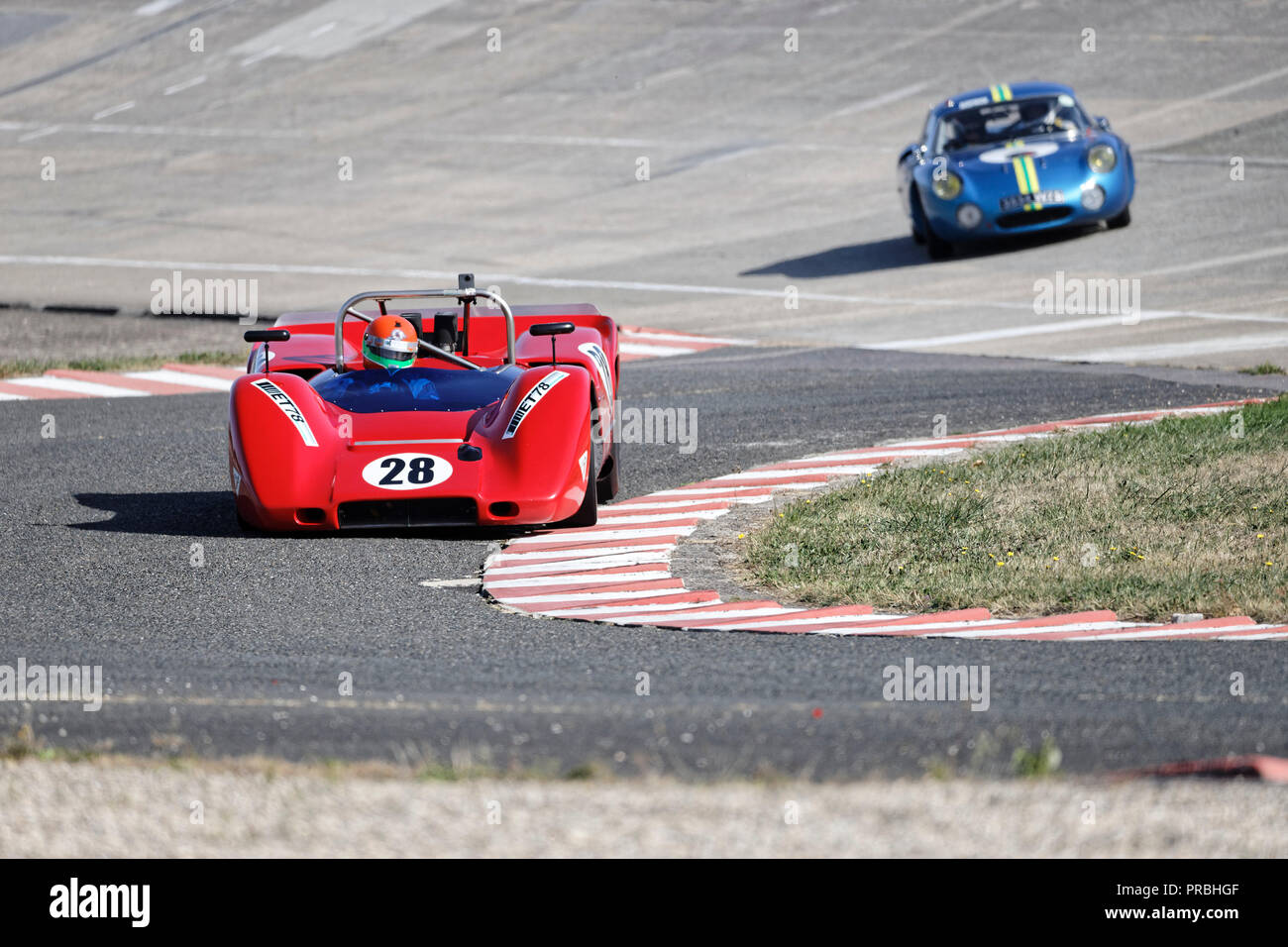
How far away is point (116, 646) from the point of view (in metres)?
6.80

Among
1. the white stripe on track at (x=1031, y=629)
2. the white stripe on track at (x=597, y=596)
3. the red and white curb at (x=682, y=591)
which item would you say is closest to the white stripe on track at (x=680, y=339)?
the red and white curb at (x=682, y=591)

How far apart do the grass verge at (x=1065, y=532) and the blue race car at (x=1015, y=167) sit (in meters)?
7.90

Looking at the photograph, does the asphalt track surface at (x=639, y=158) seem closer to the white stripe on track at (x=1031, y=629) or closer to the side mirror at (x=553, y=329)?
the side mirror at (x=553, y=329)

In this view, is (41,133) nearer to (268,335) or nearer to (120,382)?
(120,382)

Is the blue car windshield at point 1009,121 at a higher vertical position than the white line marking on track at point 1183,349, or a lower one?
higher

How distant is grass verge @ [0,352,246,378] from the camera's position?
636 inches

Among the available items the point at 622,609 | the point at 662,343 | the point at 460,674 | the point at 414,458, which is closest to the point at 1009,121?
the point at 662,343

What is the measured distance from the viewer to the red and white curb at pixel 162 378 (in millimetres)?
15000

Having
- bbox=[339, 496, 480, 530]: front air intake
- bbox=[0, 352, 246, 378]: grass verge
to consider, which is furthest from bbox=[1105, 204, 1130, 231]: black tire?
bbox=[339, 496, 480, 530]: front air intake

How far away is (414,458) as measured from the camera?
8812mm

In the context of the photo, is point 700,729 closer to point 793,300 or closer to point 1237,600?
point 1237,600

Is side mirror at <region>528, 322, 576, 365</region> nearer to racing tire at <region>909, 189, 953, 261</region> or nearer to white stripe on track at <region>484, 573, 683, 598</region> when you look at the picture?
white stripe on track at <region>484, 573, 683, 598</region>

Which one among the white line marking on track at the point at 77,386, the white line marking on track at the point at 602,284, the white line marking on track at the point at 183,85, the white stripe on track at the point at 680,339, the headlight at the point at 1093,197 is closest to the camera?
the white line marking on track at the point at 77,386

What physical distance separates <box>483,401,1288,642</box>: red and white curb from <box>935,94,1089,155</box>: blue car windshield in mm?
9030
